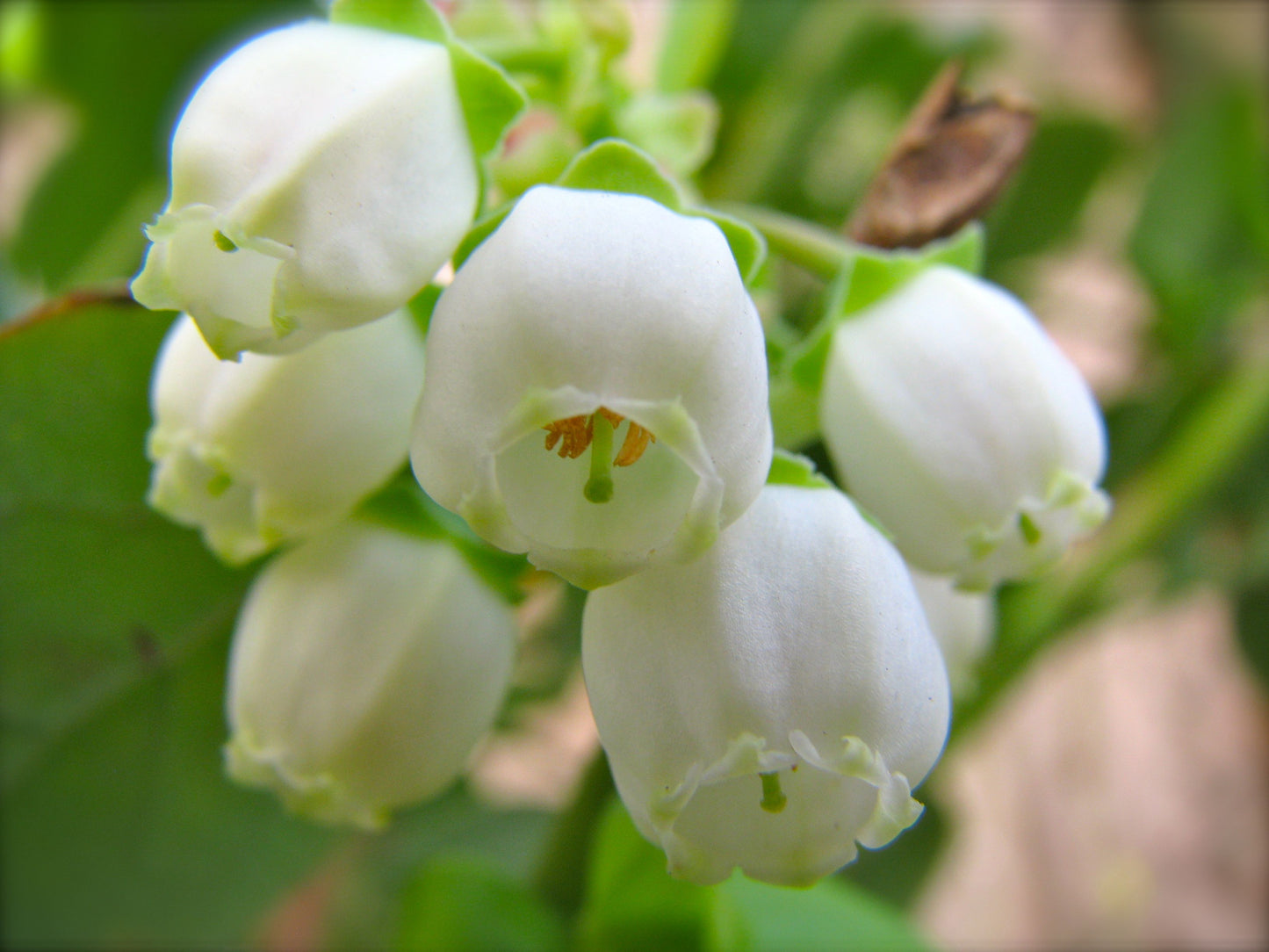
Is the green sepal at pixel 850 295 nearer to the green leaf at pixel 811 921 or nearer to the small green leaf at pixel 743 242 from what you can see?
the small green leaf at pixel 743 242

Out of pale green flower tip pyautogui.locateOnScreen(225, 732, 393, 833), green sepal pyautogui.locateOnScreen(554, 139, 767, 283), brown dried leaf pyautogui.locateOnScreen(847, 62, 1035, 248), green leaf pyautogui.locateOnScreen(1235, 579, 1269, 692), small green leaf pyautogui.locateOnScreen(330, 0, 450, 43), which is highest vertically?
small green leaf pyautogui.locateOnScreen(330, 0, 450, 43)

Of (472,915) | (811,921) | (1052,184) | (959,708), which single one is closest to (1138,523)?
(959,708)

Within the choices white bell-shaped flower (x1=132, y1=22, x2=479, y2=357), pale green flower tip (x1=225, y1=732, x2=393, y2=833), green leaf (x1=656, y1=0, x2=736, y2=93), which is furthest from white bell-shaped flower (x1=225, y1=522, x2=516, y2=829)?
green leaf (x1=656, y1=0, x2=736, y2=93)

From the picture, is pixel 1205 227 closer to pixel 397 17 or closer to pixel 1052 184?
pixel 1052 184

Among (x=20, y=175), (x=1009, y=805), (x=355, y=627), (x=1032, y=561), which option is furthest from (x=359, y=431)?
(x=20, y=175)

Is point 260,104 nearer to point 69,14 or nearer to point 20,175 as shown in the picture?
point 69,14

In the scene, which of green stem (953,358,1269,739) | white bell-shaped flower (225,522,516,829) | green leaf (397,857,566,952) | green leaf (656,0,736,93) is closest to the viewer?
white bell-shaped flower (225,522,516,829)

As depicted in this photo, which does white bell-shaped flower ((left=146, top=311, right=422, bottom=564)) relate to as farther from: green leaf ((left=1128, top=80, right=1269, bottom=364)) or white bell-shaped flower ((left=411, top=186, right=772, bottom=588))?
green leaf ((left=1128, top=80, right=1269, bottom=364))
